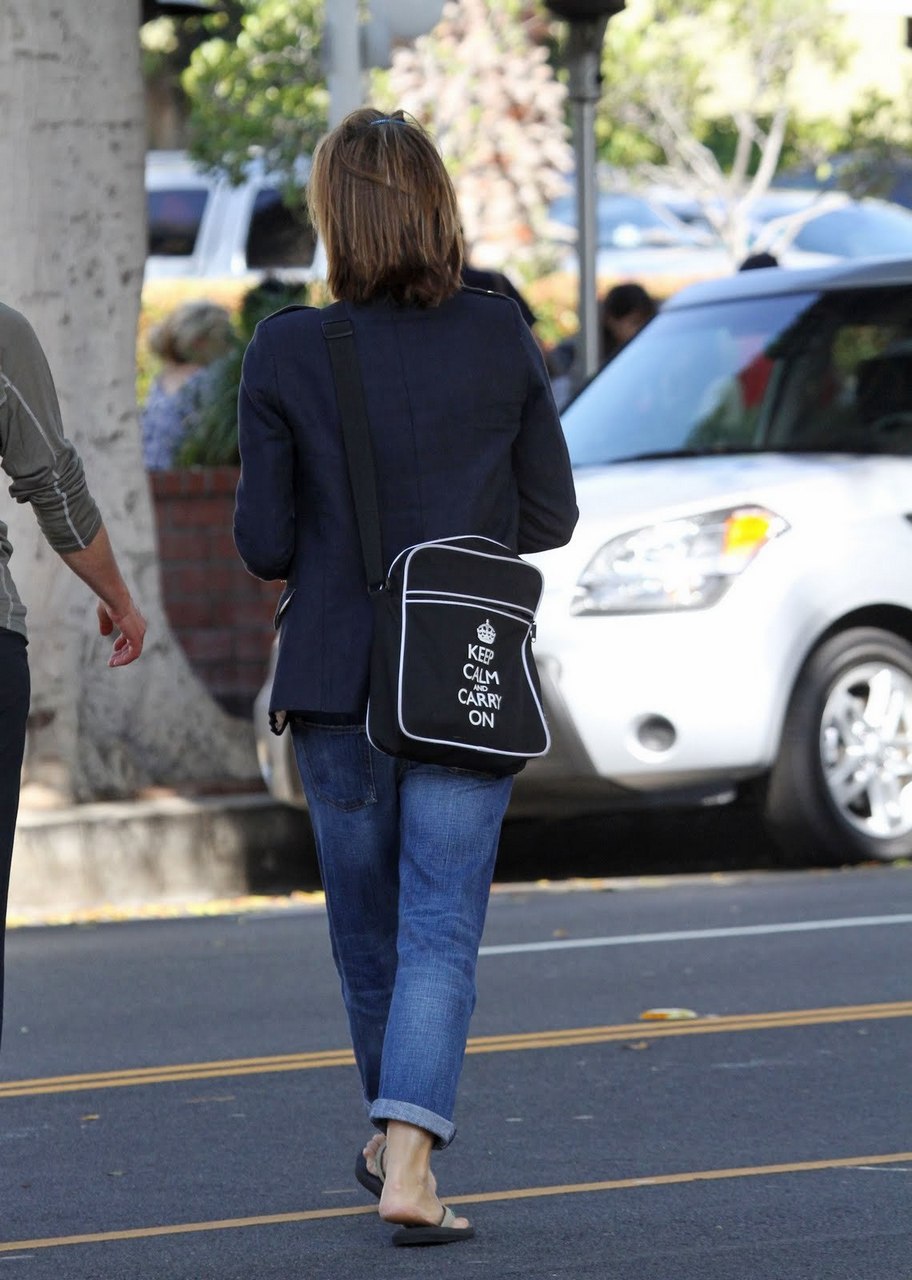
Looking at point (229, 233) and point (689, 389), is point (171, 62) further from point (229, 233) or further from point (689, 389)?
point (689, 389)

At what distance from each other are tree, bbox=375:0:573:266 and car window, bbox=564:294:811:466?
45.6 ft

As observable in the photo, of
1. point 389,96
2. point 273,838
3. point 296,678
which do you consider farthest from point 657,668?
point 389,96

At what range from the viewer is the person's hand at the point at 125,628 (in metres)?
4.36

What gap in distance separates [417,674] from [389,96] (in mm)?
20193

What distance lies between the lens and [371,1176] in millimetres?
4562

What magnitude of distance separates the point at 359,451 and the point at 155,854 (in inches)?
201

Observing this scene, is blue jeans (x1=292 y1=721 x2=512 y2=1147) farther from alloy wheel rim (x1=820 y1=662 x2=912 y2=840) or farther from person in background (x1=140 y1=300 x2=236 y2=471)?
person in background (x1=140 y1=300 x2=236 y2=471)

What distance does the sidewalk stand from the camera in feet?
29.2

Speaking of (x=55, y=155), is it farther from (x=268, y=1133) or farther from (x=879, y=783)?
(x=268, y=1133)

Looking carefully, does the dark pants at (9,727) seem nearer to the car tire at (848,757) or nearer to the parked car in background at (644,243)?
the car tire at (848,757)

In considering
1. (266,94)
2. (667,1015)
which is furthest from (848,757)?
(266,94)

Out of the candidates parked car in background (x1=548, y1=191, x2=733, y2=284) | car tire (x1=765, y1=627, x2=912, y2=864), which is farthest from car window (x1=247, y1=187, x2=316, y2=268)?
car tire (x1=765, y1=627, x2=912, y2=864)

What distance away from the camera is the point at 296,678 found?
4242 millimetres

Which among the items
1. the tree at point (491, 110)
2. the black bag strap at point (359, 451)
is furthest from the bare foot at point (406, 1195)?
the tree at point (491, 110)
